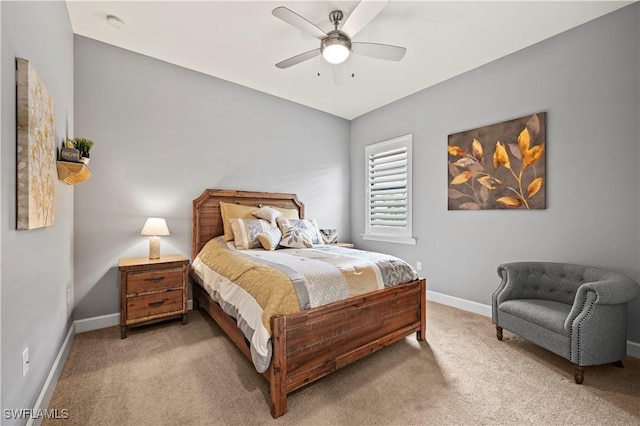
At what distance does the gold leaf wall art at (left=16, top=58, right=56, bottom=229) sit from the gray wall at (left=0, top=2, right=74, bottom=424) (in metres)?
0.04

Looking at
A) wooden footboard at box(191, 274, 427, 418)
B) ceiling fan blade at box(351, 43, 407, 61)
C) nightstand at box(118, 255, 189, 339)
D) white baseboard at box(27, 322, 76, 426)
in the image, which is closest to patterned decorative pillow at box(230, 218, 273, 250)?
nightstand at box(118, 255, 189, 339)

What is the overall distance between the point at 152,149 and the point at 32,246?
1939 millimetres

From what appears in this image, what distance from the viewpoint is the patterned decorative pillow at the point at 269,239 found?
3.11 meters

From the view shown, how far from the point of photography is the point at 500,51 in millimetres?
3027

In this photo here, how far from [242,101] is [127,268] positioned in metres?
2.54

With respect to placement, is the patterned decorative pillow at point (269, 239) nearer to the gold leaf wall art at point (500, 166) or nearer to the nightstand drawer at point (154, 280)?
the nightstand drawer at point (154, 280)

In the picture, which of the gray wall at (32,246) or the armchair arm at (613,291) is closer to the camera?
the gray wall at (32,246)

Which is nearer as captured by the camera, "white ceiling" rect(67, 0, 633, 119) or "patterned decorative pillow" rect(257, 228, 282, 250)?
"white ceiling" rect(67, 0, 633, 119)

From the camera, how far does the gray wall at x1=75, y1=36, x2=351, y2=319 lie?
2877 millimetres

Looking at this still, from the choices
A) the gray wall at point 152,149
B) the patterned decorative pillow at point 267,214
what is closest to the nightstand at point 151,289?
the gray wall at point 152,149

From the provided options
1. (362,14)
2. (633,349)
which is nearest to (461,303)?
(633,349)

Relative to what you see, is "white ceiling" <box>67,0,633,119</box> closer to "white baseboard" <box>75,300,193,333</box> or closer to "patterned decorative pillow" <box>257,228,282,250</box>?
"patterned decorative pillow" <box>257,228,282,250</box>

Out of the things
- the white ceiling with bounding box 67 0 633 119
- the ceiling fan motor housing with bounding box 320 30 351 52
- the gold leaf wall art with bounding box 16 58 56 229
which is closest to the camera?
the gold leaf wall art with bounding box 16 58 56 229

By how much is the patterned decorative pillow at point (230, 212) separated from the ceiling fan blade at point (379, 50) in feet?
7.29
